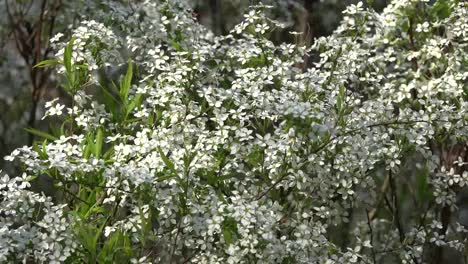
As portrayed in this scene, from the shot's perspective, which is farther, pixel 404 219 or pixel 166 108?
pixel 404 219

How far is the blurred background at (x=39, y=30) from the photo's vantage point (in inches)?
274

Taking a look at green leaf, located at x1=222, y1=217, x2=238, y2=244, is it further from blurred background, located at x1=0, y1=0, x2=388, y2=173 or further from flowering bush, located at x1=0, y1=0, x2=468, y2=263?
blurred background, located at x1=0, y1=0, x2=388, y2=173

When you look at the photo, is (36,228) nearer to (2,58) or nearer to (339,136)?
(339,136)

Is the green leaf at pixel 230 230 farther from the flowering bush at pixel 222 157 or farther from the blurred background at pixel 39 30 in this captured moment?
the blurred background at pixel 39 30

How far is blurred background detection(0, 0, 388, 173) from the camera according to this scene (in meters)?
6.95

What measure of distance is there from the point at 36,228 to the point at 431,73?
9.66 feet

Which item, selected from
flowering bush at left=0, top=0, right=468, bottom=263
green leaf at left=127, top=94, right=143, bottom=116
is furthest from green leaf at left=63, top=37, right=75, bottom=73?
green leaf at left=127, top=94, right=143, bottom=116

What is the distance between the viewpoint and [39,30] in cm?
683

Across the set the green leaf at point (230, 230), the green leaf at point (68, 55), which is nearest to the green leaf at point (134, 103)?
the green leaf at point (68, 55)

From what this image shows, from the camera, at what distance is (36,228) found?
3971 mm

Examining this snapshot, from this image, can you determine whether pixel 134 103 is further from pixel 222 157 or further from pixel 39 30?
pixel 39 30

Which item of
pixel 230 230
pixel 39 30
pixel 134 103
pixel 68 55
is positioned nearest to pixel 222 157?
pixel 230 230

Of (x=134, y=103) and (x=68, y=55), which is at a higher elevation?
(x=68, y=55)

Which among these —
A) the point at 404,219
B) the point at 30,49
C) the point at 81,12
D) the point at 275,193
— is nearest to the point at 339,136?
the point at 275,193
